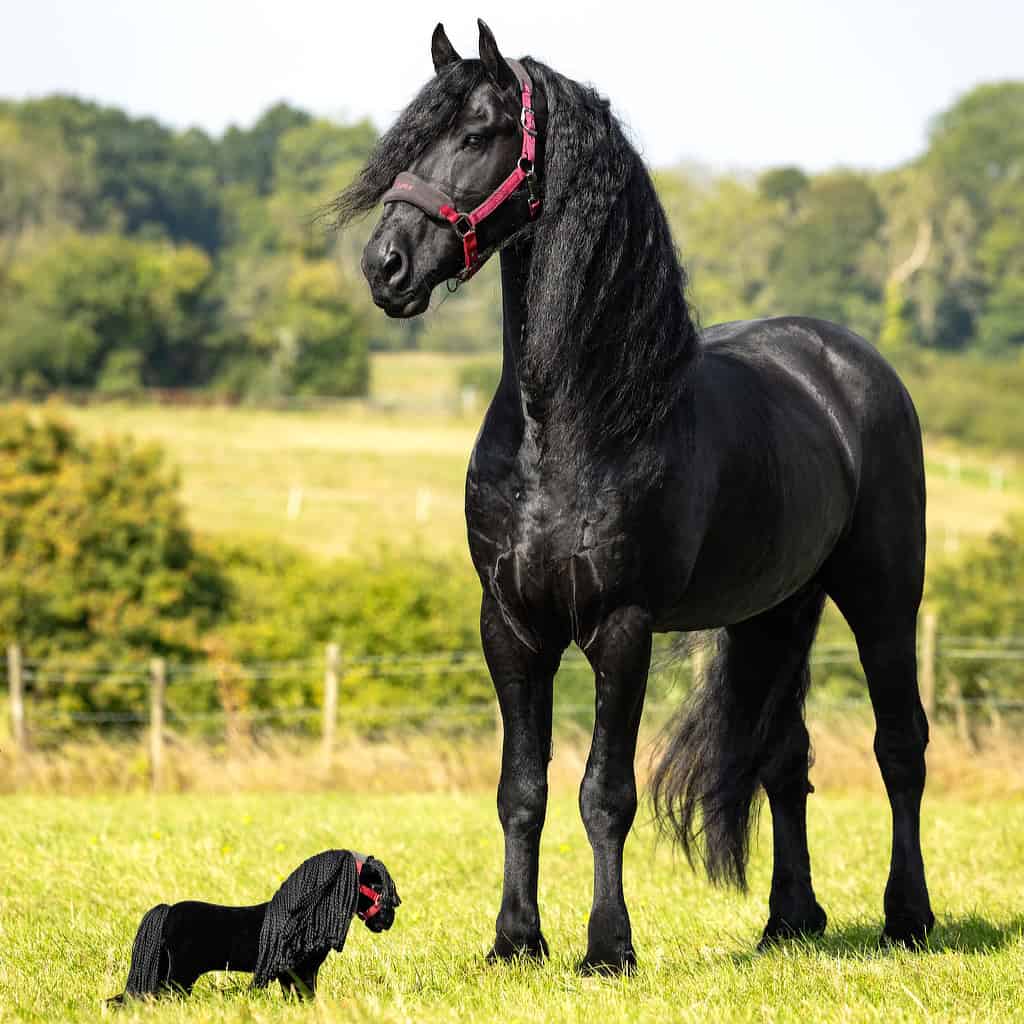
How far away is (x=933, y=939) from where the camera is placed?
6195 millimetres

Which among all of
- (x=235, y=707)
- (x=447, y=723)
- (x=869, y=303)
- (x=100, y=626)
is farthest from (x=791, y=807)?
(x=869, y=303)

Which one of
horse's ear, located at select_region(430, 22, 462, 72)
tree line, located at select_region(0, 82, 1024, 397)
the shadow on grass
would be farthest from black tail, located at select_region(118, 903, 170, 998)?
tree line, located at select_region(0, 82, 1024, 397)

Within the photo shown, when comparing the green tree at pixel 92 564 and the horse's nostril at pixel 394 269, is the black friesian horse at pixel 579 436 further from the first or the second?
the green tree at pixel 92 564

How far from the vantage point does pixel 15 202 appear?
112 meters

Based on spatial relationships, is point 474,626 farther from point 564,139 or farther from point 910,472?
point 564,139

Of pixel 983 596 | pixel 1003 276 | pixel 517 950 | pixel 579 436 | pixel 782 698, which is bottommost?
pixel 983 596

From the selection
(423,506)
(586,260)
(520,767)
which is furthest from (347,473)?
(586,260)

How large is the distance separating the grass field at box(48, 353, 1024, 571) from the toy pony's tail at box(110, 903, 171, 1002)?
28.8 m

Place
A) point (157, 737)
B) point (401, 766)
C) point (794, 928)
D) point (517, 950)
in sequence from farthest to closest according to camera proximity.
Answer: point (157, 737) → point (401, 766) → point (794, 928) → point (517, 950)

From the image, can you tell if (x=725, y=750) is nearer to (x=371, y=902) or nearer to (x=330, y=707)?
(x=371, y=902)

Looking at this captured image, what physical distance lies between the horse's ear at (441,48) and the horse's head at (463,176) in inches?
4.8

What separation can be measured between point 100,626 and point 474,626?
4906 mm

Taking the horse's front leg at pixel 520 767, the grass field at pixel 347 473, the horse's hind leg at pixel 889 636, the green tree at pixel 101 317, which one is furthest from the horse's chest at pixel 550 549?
the green tree at pixel 101 317

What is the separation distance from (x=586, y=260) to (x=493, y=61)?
65 cm
